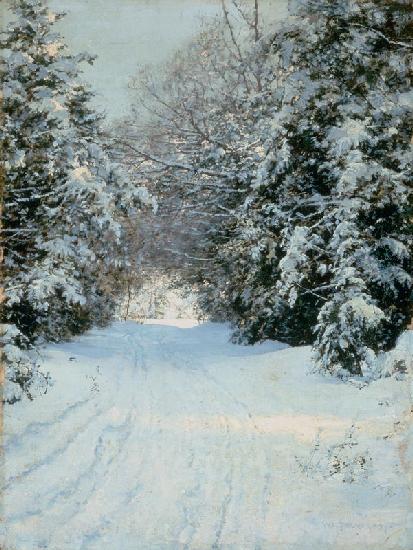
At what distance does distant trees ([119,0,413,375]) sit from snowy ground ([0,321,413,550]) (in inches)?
75.9

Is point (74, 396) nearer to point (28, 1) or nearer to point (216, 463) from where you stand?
point (216, 463)

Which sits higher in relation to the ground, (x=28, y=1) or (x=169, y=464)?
(x=28, y=1)

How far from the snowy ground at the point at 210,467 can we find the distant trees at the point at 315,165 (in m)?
1.93

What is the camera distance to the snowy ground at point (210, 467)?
15.8ft

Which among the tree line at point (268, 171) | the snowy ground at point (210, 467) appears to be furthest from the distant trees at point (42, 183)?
the snowy ground at point (210, 467)

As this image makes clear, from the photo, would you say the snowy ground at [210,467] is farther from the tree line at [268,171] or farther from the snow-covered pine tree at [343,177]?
the snow-covered pine tree at [343,177]

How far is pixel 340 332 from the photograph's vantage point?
11953mm

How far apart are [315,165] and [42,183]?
529cm

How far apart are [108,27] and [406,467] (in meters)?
6.30

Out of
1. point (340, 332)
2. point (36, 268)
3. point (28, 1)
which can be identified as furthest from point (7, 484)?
point (28, 1)

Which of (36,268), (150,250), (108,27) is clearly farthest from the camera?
(150,250)

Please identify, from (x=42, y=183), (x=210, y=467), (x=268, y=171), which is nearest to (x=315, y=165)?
(x=268, y=171)

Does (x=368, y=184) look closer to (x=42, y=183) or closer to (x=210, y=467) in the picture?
(x=42, y=183)

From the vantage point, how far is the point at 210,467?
6.61 meters
